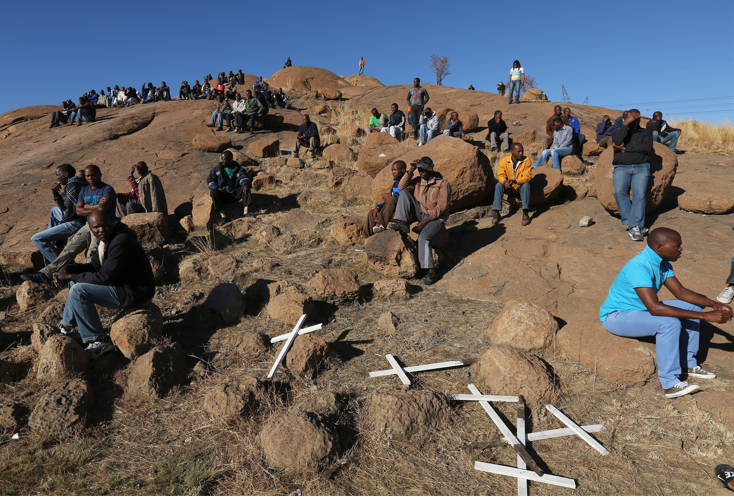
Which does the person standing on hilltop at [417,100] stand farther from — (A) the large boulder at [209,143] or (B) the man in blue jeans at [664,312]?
(B) the man in blue jeans at [664,312]

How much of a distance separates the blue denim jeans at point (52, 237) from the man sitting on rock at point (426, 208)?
4541 mm

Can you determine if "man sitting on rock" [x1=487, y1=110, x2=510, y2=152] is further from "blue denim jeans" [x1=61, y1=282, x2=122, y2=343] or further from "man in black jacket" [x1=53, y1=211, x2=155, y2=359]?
"blue denim jeans" [x1=61, y1=282, x2=122, y2=343]

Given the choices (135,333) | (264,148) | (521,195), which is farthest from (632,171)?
(264,148)

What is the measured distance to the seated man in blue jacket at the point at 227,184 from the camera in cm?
770

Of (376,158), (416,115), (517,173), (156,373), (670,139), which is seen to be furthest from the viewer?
(416,115)

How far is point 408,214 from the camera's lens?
5891 millimetres

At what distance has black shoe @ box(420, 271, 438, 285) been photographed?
18.2 ft

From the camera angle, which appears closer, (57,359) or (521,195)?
(57,359)

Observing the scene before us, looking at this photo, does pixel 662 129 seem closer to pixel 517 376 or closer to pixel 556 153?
pixel 556 153

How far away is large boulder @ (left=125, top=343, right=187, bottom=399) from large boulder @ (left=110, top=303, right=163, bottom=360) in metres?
0.22

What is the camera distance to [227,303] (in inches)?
183

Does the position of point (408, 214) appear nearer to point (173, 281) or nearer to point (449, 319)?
point (449, 319)

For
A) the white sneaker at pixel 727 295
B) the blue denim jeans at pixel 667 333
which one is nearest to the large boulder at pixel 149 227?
the blue denim jeans at pixel 667 333

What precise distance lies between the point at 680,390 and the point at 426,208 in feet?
11.6
